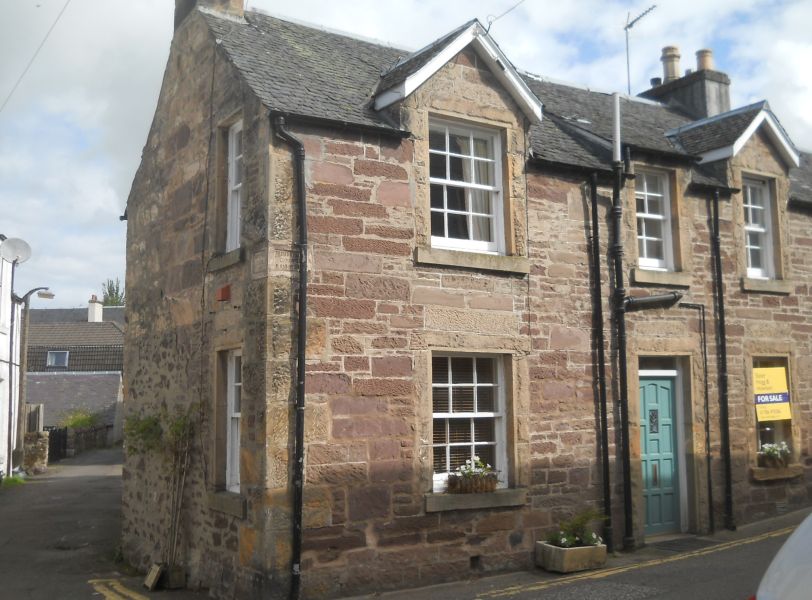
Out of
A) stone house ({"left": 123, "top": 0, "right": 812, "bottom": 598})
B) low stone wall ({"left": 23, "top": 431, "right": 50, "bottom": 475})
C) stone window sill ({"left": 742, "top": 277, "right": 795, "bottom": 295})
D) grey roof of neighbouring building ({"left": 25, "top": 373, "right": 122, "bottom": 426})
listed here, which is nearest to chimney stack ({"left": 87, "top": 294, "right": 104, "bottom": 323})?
grey roof of neighbouring building ({"left": 25, "top": 373, "right": 122, "bottom": 426})

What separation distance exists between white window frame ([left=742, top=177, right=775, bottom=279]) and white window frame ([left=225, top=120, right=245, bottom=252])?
8057 mm

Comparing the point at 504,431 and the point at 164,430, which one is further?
the point at 164,430

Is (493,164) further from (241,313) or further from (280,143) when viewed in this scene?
(241,313)

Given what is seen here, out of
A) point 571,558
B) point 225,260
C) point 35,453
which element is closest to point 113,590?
point 225,260

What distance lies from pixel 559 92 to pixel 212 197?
6.91m

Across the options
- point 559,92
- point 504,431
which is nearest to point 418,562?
point 504,431

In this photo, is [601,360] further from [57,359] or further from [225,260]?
[57,359]

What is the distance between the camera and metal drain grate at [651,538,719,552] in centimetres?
1151

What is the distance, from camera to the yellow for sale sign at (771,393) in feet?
44.2

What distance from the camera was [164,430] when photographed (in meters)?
11.9

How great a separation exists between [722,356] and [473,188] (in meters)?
4.82

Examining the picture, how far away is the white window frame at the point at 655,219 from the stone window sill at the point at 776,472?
3329mm

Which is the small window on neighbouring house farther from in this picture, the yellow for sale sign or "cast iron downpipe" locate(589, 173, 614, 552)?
the yellow for sale sign

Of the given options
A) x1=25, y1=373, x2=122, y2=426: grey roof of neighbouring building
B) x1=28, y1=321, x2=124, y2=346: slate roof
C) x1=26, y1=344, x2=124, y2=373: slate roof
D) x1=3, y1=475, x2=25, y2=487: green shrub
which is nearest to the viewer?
x1=3, y1=475, x2=25, y2=487: green shrub
